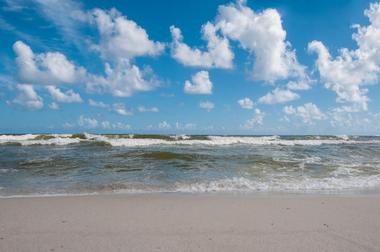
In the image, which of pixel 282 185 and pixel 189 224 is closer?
pixel 189 224

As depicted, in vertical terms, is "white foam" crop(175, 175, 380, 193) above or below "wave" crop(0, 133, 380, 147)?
below

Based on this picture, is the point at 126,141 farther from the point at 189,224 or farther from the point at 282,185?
the point at 189,224

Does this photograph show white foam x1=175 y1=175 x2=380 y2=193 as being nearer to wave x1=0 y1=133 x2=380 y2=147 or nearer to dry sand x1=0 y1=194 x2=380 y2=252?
dry sand x1=0 y1=194 x2=380 y2=252

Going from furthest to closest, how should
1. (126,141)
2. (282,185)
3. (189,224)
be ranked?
(126,141), (282,185), (189,224)

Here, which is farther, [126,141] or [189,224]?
[126,141]

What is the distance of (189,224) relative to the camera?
4754mm

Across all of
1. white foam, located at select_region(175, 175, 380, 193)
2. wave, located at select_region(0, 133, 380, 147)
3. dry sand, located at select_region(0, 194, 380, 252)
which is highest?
wave, located at select_region(0, 133, 380, 147)

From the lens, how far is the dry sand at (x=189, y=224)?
153 inches

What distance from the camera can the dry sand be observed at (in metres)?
3.89

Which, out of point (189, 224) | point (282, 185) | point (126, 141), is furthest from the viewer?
point (126, 141)

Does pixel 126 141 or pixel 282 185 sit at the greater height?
pixel 126 141

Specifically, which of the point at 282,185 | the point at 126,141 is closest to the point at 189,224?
the point at 282,185

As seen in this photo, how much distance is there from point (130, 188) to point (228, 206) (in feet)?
10.8

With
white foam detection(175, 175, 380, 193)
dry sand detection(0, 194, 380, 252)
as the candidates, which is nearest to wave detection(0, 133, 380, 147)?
white foam detection(175, 175, 380, 193)
